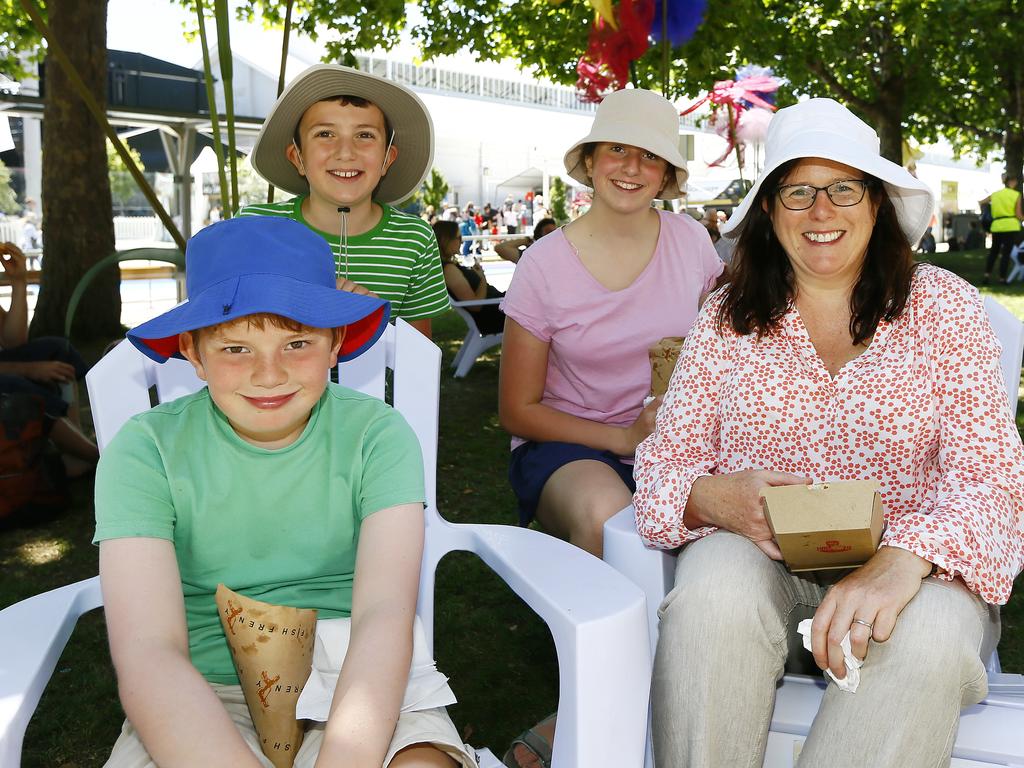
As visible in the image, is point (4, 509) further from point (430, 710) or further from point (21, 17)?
point (21, 17)

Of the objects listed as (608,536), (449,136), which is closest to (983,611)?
(608,536)

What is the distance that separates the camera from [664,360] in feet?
7.72

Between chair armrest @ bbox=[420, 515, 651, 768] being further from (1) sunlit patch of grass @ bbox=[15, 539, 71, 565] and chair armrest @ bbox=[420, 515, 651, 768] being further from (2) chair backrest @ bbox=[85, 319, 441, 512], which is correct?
(1) sunlit patch of grass @ bbox=[15, 539, 71, 565]

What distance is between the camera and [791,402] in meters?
1.96

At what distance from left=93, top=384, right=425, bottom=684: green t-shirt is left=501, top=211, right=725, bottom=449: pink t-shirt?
0.97 meters

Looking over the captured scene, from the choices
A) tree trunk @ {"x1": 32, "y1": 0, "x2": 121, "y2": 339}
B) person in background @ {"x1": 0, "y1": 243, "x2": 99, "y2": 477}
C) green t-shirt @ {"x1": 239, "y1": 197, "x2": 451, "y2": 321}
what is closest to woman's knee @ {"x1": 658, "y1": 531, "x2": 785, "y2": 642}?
green t-shirt @ {"x1": 239, "y1": 197, "x2": 451, "y2": 321}

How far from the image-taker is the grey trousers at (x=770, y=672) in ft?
4.94

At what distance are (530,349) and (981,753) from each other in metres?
1.42

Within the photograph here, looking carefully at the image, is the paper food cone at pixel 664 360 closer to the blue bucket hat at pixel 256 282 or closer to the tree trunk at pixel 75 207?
the blue bucket hat at pixel 256 282

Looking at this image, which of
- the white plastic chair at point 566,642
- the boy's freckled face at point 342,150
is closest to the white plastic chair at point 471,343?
the boy's freckled face at point 342,150

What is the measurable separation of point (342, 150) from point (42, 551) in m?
2.37

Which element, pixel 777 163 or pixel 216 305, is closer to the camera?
pixel 216 305

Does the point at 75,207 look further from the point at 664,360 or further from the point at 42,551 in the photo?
the point at 664,360

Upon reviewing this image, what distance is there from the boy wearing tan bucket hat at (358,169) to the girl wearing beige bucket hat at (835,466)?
98 centimetres
